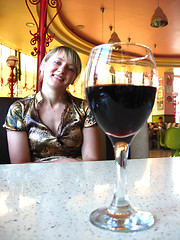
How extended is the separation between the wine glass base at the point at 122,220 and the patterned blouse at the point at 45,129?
973 millimetres

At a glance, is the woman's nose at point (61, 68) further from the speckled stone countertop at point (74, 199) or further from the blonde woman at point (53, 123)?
the speckled stone countertop at point (74, 199)

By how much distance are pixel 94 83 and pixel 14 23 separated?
20.3 ft

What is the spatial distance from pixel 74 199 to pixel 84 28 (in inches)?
271

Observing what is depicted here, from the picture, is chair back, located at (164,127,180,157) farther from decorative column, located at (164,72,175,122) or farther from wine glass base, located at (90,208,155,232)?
decorative column, located at (164,72,175,122)

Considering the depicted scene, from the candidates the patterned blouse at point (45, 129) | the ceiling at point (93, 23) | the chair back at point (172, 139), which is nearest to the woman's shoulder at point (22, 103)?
the patterned blouse at point (45, 129)

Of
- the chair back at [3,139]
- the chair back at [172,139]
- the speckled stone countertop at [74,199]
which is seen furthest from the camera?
the chair back at [172,139]

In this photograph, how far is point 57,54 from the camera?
1.34m

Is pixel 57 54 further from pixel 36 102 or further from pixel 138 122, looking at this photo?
pixel 138 122

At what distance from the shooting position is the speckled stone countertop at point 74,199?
272mm

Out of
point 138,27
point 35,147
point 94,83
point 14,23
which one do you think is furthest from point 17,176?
point 138,27

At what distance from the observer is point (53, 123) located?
Answer: 1.36 meters

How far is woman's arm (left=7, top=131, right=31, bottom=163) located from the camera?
1253 mm

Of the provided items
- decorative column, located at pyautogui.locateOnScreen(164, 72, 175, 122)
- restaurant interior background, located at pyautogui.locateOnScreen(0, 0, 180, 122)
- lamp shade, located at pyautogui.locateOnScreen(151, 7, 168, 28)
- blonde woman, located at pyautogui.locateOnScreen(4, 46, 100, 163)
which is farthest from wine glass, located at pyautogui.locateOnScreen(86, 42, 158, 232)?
decorative column, located at pyautogui.locateOnScreen(164, 72, 175, 122)

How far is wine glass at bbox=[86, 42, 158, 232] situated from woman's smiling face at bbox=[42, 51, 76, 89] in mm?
994
